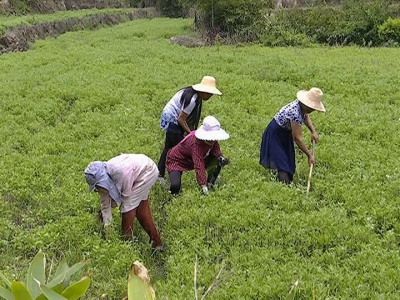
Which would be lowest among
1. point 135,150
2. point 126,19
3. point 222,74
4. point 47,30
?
point 126,19

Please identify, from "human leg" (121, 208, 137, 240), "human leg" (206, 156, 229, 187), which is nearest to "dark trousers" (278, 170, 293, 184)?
"human leg" (206, 156, 229, 187)

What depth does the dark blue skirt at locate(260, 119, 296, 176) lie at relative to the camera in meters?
7.25

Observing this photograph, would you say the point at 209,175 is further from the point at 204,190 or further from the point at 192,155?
the point at 192,155

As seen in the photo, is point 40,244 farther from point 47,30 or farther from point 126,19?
point 126,19

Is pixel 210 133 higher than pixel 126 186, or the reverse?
pixel 210 133

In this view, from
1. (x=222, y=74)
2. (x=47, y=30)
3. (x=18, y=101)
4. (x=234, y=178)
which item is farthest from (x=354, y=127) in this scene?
(x=47, y=30)

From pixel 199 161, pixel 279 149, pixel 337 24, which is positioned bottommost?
pixel 337 24

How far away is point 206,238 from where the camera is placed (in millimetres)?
5949

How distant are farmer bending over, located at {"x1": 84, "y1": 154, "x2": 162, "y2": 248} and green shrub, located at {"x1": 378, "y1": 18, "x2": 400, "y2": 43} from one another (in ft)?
63.1

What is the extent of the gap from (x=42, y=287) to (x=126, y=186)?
3804 mm

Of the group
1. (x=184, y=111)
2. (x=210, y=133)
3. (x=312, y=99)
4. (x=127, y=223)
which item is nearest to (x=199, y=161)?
(x=210, y=133)

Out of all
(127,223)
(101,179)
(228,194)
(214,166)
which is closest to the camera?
(101,179)

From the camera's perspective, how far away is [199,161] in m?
6.61

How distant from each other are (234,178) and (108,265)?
8.38 feet
